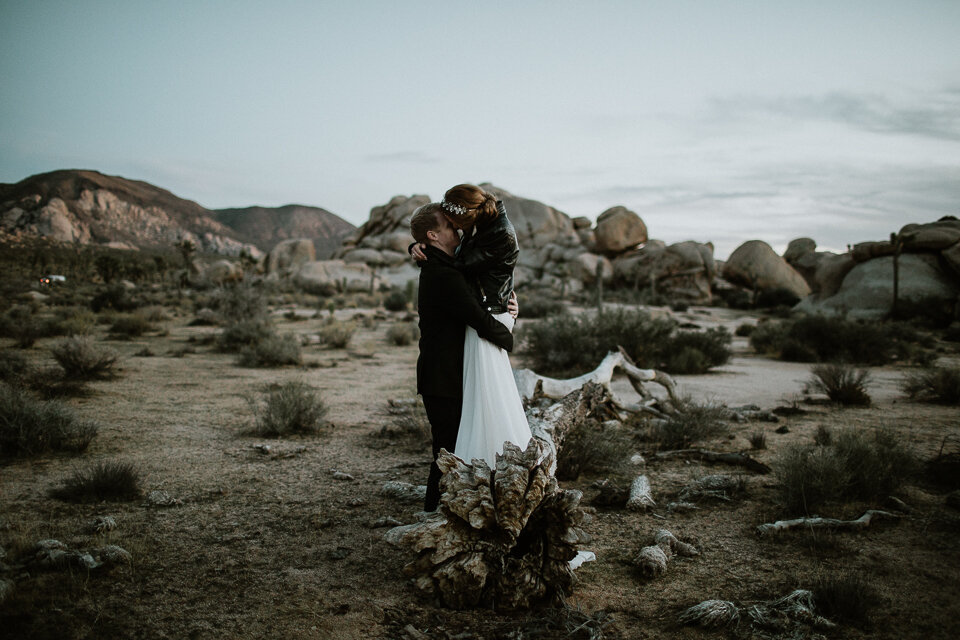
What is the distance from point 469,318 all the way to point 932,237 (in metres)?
33.3

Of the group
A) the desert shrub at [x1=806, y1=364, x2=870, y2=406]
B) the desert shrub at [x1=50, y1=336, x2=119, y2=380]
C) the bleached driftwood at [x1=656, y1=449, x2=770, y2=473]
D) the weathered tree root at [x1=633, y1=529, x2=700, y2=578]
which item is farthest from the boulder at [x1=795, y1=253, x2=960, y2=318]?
the desert shrub at [x1=50, y1=336, x2=119, y2=380]

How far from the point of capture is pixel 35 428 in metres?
5.48

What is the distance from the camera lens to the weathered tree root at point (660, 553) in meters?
3.38

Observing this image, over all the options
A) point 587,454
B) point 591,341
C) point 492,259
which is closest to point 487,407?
point 492,259

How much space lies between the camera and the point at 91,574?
317cm

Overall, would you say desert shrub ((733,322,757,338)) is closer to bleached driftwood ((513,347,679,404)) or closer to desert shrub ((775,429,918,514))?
bleached driftwood ((513,347,679,404))

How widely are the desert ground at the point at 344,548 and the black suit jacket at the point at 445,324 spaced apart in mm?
1168

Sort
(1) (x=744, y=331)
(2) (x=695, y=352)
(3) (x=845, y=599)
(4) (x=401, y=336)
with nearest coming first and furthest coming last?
(3) (x=845, y=599)
(2) (x=695, y=352)
(4) (x=401, y=336)
(1) (x=744, y=331)

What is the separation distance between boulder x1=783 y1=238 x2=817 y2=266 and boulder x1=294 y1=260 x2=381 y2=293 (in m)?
36.8

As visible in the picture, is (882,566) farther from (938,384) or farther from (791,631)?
(938,384)

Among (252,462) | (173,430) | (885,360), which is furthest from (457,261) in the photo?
(885,360)

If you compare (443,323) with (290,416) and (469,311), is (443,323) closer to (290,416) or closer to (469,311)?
(469,311)

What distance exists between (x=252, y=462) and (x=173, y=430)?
5.59 ft

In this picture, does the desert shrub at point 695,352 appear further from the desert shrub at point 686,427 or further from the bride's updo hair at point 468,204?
the bride's updo hair at point 468,204
